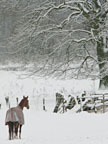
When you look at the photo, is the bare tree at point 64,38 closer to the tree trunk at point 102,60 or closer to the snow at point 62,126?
the tree trunk at point 102,60

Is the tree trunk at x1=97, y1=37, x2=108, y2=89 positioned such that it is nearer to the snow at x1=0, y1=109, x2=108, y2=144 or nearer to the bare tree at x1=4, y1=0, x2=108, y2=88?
the bare tree at x1=4, y1=0, x2=108, y2=88

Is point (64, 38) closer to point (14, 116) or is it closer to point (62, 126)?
point (62, 126)

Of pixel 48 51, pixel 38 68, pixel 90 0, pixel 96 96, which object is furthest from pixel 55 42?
pixel 96 96

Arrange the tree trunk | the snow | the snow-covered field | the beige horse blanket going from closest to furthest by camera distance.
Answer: the snow-covered field → the beige horse blanket → the snow → the tree trunk

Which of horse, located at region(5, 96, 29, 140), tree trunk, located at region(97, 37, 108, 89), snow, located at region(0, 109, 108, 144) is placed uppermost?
tree trunk, located at region(97, 37, 108, 89)

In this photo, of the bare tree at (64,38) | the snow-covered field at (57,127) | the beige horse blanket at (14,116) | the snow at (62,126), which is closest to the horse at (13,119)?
the beige horse blanket at (14,116)

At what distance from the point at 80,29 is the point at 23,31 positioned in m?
3.55

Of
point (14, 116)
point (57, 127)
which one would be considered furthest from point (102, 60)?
point (14, 116)

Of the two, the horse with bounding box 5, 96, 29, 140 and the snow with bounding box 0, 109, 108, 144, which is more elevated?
the horse with bounding box 5, 96, 29, 140

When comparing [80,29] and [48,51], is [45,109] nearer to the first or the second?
[48,51]

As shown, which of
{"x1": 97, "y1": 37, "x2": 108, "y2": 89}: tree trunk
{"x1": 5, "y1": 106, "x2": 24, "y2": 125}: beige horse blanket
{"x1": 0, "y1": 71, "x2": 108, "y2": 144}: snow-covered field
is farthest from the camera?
{"x1": 97, "y1": 37, "x2": 108, "y2": 89}: tree trunk

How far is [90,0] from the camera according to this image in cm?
1906

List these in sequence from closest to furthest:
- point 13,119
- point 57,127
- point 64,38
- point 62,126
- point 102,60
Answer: point 13,119 < point 57,127 < point 62,126 < point 64,38 < point 102,60

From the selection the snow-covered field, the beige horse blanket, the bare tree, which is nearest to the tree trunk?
the bare tree
